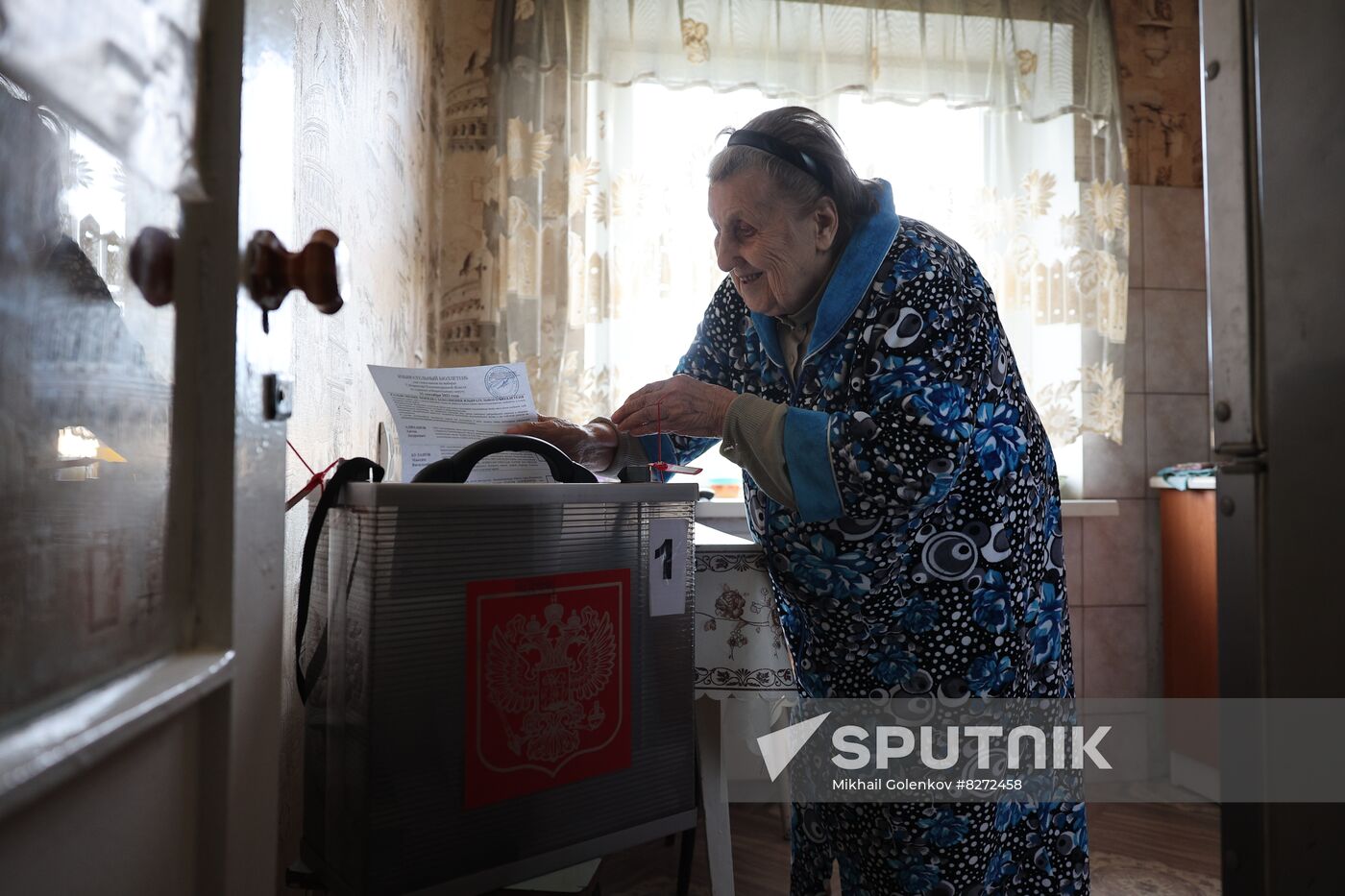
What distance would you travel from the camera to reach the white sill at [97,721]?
25 centimetres

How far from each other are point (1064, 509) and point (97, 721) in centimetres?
269

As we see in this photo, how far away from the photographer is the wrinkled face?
1.06m

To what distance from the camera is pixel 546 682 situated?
60 centimetres

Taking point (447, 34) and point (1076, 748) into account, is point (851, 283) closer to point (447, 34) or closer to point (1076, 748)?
point (1076, 748)

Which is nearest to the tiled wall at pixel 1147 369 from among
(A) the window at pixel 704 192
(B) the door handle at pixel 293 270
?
(A) the window at pixel 704 192

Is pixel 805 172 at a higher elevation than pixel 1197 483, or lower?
higher

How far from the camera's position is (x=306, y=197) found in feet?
2.96

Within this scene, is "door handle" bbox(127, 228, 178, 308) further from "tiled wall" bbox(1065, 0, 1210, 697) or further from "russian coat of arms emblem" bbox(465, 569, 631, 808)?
"tiled wall" bbox(1065, 0, 1210, 697)

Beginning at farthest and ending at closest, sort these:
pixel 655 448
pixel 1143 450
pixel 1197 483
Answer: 1. pixel 1143 450
2. pixel 1197 483
3. pixel 655 448

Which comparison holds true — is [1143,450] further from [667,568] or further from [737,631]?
[667,568]

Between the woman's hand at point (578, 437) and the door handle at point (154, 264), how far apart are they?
511mm

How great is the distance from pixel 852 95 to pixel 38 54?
262 centimetres

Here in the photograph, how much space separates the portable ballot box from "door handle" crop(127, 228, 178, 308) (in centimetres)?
19

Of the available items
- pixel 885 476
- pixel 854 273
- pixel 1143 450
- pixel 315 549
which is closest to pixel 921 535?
pixel 885 476
